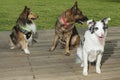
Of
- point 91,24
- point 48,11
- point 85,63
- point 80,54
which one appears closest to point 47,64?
point 80,54

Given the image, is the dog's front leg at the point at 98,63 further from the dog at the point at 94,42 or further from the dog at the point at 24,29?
the dog at the point at 24,29

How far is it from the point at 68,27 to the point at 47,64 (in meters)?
1.23

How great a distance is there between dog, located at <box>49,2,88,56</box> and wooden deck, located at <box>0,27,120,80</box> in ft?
0.74

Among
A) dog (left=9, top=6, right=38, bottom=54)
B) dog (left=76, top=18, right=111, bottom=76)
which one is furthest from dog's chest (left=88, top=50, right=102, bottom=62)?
dog (left=9, top=6, right=38, bottom=54)

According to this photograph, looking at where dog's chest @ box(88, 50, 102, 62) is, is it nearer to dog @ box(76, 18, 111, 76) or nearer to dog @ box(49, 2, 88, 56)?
dog @ box(76, 18, 111, 76)

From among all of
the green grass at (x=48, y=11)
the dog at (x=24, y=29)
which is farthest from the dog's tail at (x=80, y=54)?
the green grass at (x=48, y=11)

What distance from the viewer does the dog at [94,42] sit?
584 cm

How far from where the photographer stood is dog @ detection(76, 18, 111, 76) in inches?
230

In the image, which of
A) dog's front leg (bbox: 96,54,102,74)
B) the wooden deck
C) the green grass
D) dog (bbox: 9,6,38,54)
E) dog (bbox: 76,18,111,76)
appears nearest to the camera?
dog (bbox: 76,18,111,76)

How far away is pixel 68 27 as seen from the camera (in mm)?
7766

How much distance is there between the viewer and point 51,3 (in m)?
18.1

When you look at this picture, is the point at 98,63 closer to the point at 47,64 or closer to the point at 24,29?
the point at 47,64

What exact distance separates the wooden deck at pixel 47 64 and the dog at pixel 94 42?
0.82ft

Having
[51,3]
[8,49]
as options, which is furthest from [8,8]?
[8,49]
